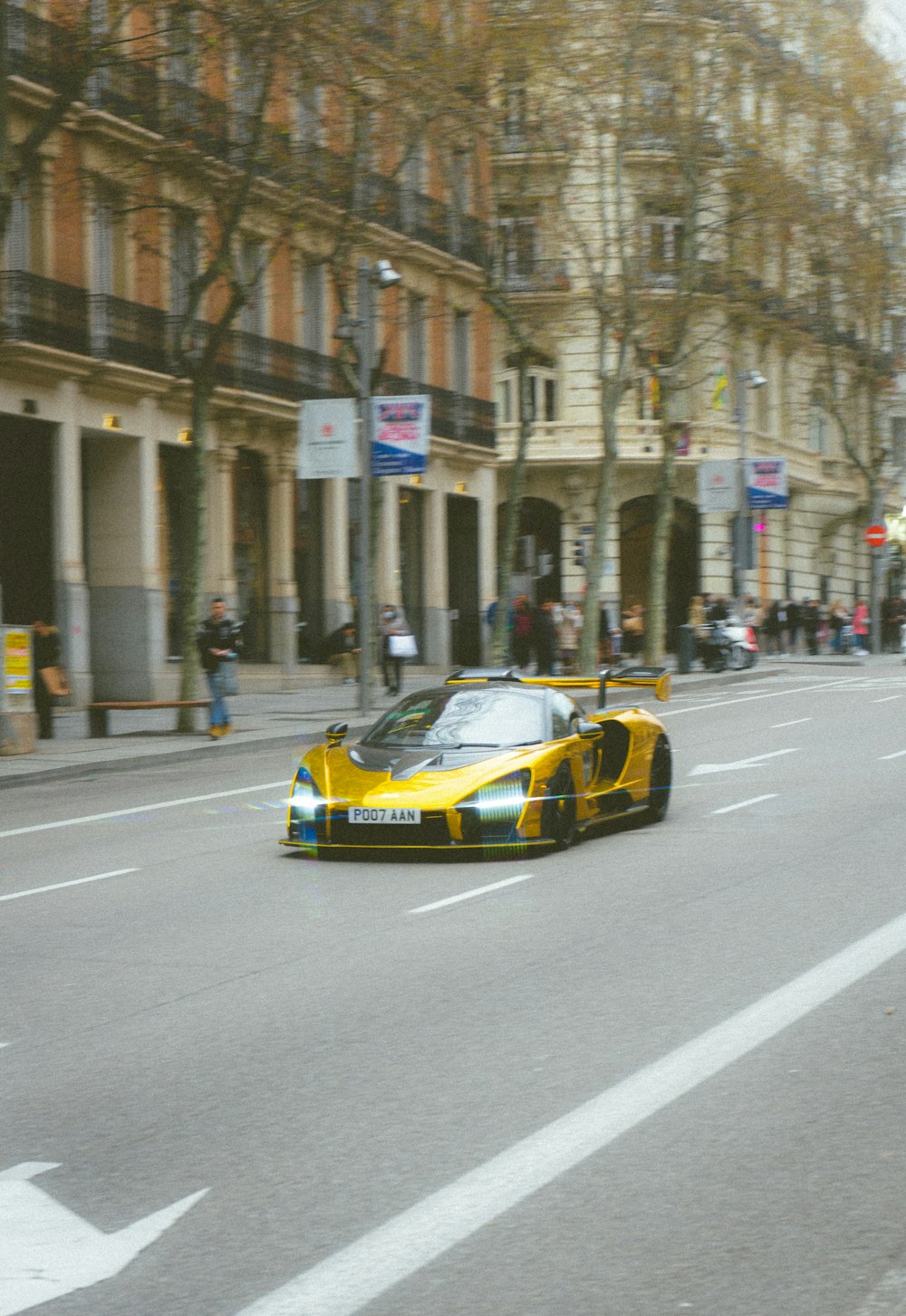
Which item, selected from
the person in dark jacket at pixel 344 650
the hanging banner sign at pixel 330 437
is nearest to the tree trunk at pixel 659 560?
the person in dark jacket at pixel 344 650

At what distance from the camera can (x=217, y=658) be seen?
85.2 feet

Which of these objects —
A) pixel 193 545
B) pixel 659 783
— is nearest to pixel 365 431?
pixel 193 545

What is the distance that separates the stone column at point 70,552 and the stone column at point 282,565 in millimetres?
7315

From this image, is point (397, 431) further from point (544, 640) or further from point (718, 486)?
point (718, 486)

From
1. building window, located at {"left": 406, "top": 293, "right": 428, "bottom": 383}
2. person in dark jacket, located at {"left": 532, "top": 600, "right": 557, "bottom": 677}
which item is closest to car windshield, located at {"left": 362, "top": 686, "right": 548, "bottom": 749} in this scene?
person in dark jacket, located at {"left": 532, "top": 600, "right": 557, "bottom": 677}

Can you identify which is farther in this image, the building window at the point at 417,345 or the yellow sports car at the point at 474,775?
the building window at the point at 417,345

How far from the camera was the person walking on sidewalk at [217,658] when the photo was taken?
25672 millimetres

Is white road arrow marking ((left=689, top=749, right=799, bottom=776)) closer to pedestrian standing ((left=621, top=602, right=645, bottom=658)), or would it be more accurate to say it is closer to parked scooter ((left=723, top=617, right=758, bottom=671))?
parked scooter ((left=723, top=617, right=758, bottom=671))

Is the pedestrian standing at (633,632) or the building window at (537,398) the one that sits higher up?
the building window at (537,398)

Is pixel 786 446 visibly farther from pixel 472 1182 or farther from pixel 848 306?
pixel 472 1182

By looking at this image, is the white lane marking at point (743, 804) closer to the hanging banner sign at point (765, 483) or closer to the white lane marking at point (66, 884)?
the white lane marking at point (66, 884)

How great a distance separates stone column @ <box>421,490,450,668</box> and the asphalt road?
33.9 metres

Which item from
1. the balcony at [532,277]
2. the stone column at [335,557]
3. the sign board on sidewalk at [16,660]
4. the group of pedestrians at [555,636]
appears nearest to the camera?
the sign board on sidewalk at [16,660]

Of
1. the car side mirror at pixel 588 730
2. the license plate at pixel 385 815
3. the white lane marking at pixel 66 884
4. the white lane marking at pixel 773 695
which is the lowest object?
the white lane marking at pixel 773 695
